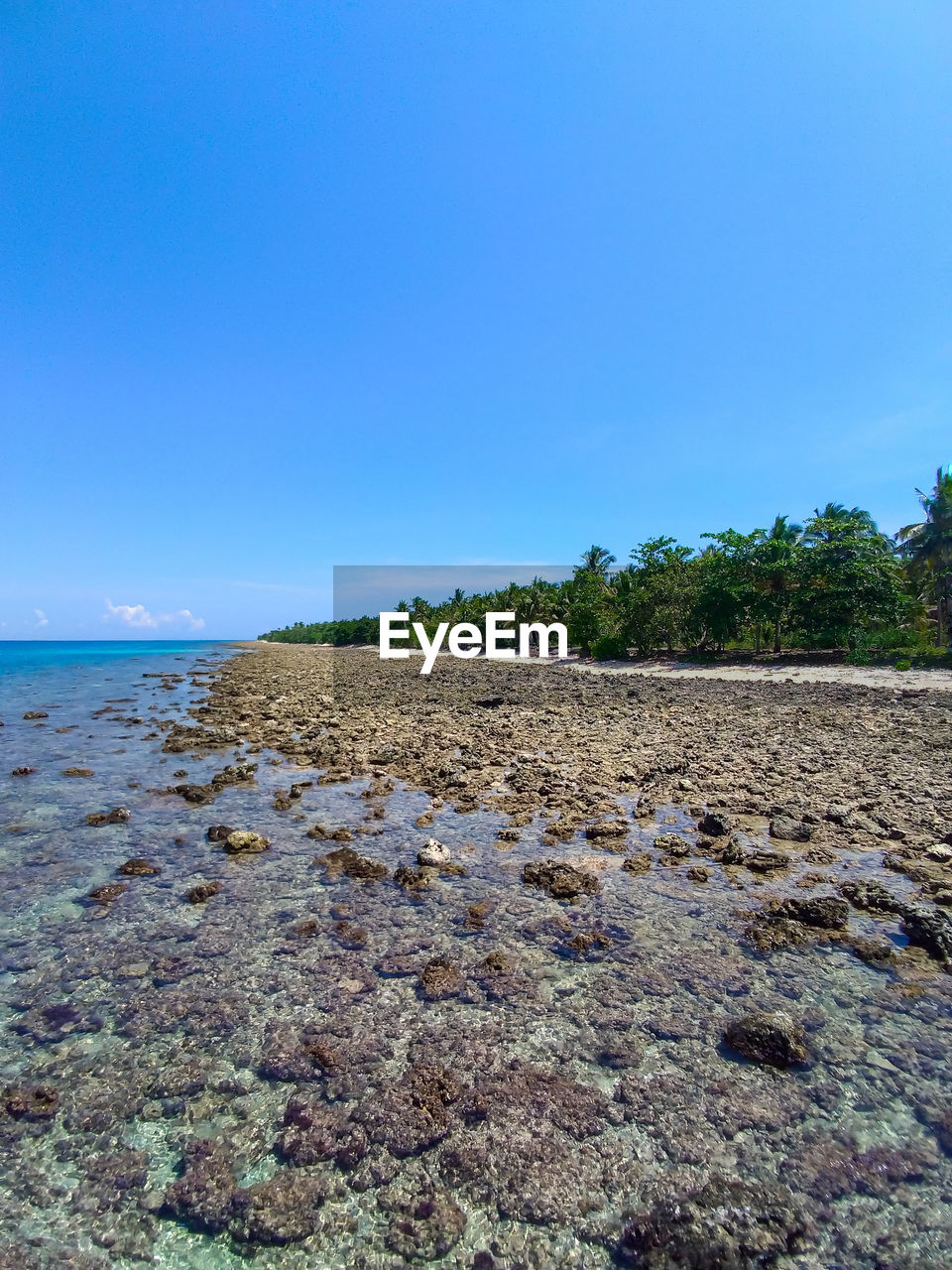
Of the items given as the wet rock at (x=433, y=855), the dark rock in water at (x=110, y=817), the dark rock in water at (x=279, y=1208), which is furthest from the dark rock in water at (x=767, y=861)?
the dark rock in water at (x=110, y=817)

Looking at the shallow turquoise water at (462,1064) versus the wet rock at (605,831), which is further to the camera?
the wet rock at (605,831)

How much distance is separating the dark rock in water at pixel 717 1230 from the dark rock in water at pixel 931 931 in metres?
3.77

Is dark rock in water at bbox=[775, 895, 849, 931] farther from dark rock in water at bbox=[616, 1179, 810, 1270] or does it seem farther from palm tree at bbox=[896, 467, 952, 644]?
palm tree at bbox=[896, 467, 952, 644]

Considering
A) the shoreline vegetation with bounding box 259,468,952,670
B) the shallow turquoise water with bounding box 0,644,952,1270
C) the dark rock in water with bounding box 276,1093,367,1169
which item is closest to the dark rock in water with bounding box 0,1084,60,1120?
the shallow turquoise water with bounding box 0,644,952,1270

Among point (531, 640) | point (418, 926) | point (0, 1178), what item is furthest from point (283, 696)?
point (531, 640)

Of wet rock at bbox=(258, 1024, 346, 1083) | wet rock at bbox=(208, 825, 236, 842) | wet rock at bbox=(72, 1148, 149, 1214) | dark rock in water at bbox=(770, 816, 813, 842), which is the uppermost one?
dark rock in water at bbox=(770, 816, 813, 842)

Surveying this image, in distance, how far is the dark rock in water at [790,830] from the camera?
934cm

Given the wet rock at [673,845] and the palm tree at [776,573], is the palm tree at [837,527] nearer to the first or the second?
the palm tree at [776,573]

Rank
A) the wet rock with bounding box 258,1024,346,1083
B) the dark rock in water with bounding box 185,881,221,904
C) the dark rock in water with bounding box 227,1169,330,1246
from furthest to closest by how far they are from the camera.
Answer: the dark rock in water with bounding box 185,881,221,904, the wet rock with bounding box 258,1024,346,1083, the dark rock in water with bounding box 227,1169,330,1246

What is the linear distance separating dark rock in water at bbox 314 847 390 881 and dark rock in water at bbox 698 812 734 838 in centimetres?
519

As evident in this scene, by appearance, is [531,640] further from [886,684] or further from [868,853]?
[868,853]

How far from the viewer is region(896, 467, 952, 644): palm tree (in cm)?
4197

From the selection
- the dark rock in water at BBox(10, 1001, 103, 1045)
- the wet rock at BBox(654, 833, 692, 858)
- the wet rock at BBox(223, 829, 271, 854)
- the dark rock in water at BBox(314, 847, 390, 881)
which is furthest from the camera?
the wet rock at BBox(223, 829, 271, 854)

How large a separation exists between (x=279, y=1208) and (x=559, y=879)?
486cm
